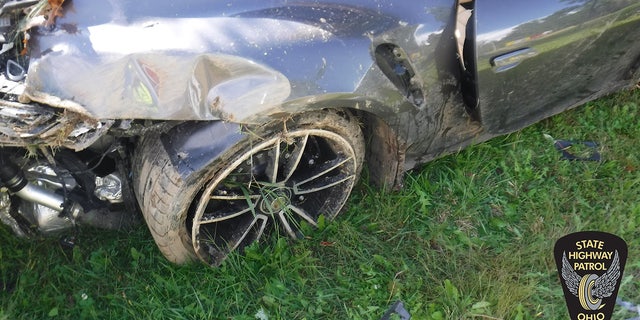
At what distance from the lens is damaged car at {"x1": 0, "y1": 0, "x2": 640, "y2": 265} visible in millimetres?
2154

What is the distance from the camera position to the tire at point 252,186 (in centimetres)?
244

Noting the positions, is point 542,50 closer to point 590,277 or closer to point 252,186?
point 590,277

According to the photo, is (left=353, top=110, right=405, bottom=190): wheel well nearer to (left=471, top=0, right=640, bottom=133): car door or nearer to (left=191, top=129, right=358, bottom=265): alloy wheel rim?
A: (left=191, top=129, right=358, bottom=265): alloy wheel rim

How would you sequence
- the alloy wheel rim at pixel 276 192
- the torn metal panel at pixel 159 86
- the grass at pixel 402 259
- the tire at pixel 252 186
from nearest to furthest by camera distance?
1. the torn metal panel at pixel 159 86
2. the tire at pixel 252 186
3. the alloy wheel rim at pixel 276 192
4. the grass at pixel 402 259

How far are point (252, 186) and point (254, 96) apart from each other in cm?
58

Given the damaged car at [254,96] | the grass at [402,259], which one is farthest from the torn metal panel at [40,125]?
the grass at [402,259]

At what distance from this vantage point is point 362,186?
3.19m

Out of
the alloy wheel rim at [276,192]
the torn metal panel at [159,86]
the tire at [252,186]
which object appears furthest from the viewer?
the alloy wheel rim at [276,192]

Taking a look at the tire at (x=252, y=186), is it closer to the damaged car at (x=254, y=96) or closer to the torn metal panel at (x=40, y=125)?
the damaged car at (x=254, y=96)

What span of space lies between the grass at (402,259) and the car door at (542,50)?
405mm

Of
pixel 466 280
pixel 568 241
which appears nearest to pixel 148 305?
pixel 466 280

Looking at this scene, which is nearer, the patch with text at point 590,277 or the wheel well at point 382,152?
the patch with text at point 590,277

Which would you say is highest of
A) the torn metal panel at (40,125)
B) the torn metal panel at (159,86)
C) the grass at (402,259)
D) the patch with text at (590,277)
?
the torn metal panel at (159,86)

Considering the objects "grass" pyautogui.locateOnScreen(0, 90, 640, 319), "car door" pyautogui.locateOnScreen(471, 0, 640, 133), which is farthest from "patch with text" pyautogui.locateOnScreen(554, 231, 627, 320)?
"car door" pyautogui.locateOnScreen(471, 0, 640, 133)
